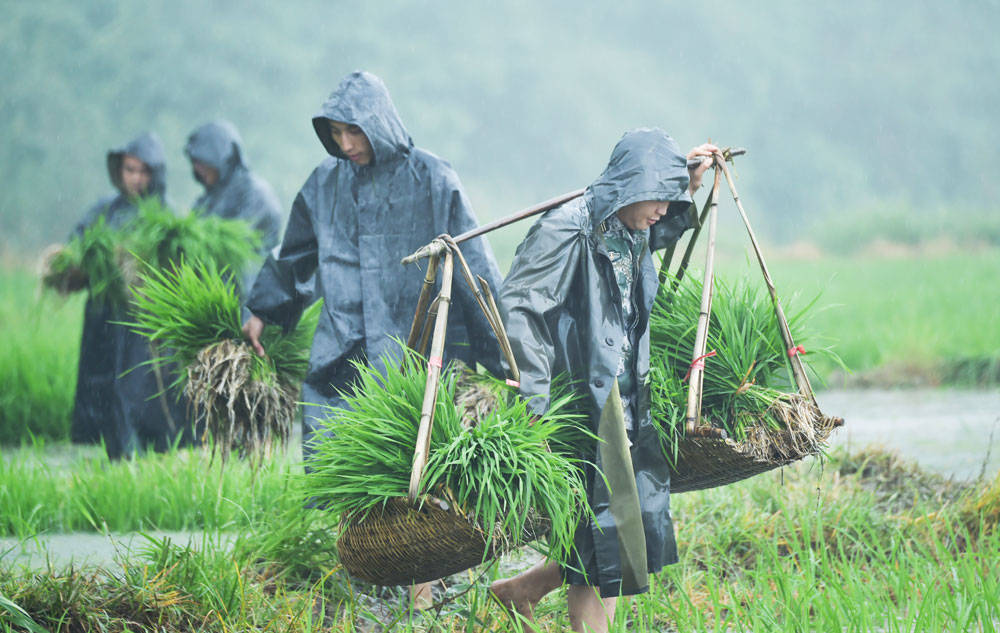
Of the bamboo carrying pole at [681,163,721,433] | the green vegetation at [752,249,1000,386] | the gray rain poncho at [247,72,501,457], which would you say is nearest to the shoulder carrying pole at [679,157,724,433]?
the bamboo carrying pole at [681,163,721,433]

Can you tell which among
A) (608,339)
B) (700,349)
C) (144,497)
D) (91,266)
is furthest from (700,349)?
(91,266)

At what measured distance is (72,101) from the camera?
2227 cm

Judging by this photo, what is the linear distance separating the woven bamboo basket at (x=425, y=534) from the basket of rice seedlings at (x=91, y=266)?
11.2 feet

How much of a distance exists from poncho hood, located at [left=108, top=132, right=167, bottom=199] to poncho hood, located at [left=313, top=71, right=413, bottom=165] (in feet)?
11.7

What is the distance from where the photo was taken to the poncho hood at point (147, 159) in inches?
274

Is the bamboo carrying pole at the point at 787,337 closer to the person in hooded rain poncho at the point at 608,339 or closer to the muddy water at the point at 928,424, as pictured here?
the person in hooded rain poncho at the point at 608,339

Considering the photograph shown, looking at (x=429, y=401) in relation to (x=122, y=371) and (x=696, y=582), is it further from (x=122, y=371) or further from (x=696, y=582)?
(x=122, y=371)

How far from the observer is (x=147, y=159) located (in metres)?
6.99

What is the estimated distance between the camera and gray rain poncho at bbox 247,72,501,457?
12.1ft

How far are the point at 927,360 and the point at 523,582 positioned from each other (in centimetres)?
672

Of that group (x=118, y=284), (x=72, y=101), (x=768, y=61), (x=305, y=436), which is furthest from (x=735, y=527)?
(x=768, y=61)

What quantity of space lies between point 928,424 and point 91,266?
5.40 metres

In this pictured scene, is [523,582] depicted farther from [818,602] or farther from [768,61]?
[768,61]

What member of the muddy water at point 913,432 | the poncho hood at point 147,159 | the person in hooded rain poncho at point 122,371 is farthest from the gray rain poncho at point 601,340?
the poncho hood at point 147,159
